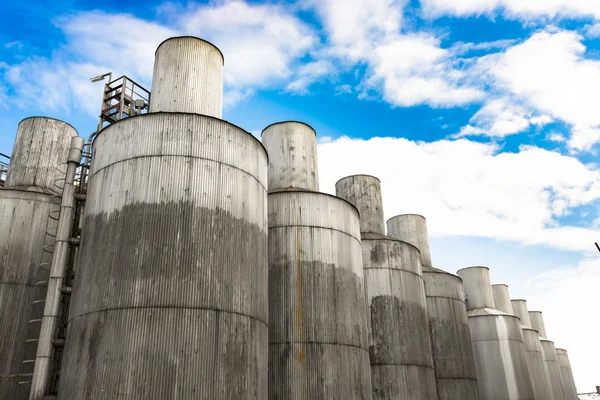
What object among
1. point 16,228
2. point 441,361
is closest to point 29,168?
point 16,228

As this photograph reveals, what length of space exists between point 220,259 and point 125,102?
1063 centimetres

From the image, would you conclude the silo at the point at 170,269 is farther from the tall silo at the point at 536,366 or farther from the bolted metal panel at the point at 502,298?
the bolted metal panel at the point at 502,298

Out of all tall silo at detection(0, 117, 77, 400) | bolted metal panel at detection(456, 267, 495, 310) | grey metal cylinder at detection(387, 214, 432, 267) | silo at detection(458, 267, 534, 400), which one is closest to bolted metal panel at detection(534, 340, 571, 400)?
bolted metal panel at detection(456, 267, 495, 310)

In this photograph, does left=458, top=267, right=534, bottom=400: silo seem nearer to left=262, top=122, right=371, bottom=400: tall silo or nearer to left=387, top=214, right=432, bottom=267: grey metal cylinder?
left=387, top=214, right=432, bottom=267: grey metal cylinder

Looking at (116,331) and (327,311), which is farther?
(327,311)

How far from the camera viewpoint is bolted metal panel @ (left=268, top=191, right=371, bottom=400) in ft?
64.2

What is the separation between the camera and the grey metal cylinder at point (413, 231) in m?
36.5

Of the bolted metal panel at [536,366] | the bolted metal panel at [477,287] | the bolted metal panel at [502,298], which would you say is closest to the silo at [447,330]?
the bolted metal panel at [477,287]

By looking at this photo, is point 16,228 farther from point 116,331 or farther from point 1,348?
point 116,331

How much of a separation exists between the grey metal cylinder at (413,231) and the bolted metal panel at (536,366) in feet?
52.2

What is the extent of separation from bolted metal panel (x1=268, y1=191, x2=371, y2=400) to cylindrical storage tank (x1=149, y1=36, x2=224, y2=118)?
536 cm

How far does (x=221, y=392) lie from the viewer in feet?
46.3

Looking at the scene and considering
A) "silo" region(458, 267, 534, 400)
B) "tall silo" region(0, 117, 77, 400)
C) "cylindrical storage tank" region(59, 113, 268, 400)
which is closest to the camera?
"cylindrical storage tank" region(59, 113, 268, 400)

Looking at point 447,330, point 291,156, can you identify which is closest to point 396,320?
point 447,330
